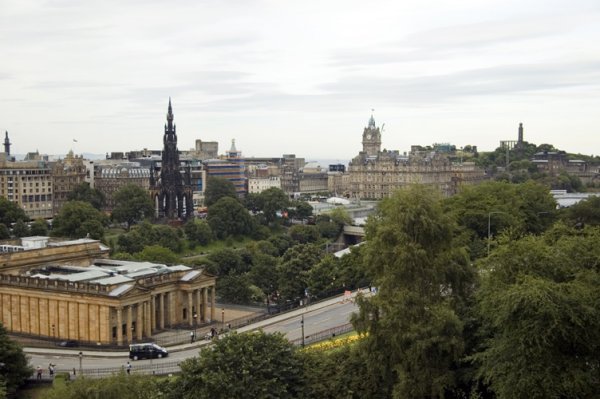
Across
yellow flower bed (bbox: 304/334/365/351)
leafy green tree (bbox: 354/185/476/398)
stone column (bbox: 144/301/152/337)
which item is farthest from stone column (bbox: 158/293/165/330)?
leafy green tree (bbox: 354/185/476/398)

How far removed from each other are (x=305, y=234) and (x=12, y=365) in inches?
3365

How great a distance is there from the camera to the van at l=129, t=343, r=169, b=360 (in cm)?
6288

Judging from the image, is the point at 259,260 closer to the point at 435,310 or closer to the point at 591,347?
the point at 435,310

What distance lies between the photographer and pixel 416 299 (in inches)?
1722

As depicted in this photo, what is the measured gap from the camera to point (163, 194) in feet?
487

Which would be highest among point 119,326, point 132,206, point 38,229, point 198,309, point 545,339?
point 132,206

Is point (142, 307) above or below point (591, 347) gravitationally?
below

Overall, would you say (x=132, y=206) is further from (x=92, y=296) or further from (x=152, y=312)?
(x=92, y=296)

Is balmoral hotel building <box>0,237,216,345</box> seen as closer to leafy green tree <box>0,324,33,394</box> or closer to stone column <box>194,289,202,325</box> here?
stone column <box>194,289,202,325</box>

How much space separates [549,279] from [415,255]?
26.1ft

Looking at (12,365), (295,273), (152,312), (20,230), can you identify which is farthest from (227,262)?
(12,365)

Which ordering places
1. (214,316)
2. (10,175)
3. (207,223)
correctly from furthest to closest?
(10,175)
(207,223)
(214,316)

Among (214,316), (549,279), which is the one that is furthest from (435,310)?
(214,316)

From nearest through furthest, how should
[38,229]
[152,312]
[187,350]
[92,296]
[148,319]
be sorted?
1. [187,350]
2. [92,296]
3. [148,319]
4. [152,312]
5. [38,229]
